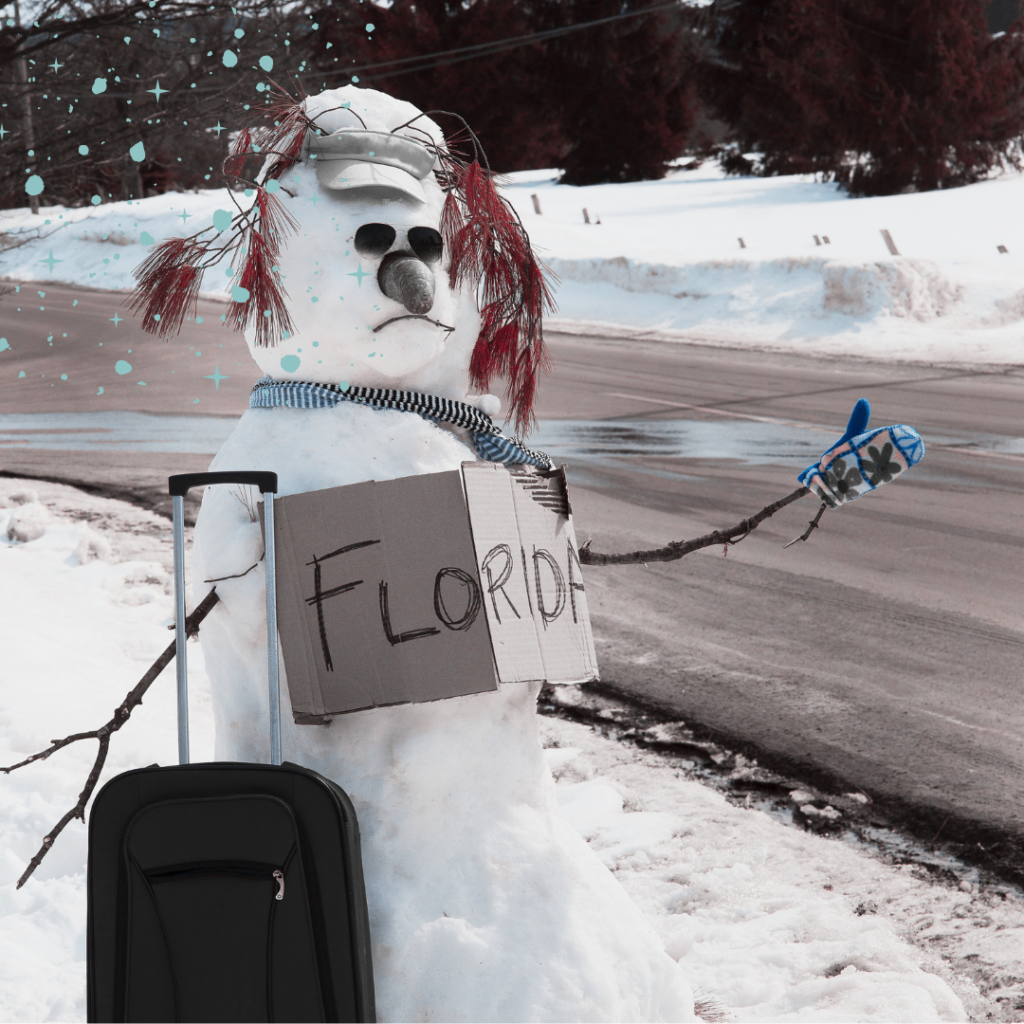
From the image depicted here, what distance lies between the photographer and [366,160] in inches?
81.6

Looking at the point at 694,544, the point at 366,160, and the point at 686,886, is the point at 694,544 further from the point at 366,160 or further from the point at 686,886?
the point at 686,886

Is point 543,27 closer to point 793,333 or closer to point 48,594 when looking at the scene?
point 793,333

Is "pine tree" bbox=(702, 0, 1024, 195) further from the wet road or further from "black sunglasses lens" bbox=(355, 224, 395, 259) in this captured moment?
"black sunglasses lens" bbox=(355, 224, 395, 259)

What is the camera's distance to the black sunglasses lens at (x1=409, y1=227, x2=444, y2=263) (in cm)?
203

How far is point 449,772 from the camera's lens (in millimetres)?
1901

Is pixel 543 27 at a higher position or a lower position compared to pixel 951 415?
higher

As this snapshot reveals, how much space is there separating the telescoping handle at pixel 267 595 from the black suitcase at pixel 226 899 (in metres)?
0.11

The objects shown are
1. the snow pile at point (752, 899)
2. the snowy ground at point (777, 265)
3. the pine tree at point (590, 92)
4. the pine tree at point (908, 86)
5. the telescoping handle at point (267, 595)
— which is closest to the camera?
the telescoping handle at point (267, 595)

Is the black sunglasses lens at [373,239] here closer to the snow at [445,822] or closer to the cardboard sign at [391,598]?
the snow at [445,822]

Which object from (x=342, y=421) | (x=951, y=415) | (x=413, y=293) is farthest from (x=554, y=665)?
(x=951, y=415)

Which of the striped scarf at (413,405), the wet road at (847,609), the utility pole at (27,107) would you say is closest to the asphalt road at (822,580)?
the wet road at (847,609)

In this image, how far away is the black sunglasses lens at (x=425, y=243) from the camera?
203 cm

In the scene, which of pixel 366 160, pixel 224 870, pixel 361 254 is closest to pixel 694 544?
pixel 361 254

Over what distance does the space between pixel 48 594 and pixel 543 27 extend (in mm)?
27459
